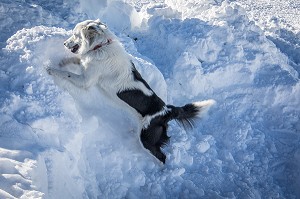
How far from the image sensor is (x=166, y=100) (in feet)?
18.9

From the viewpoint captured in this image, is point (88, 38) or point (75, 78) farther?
point (75, 78)

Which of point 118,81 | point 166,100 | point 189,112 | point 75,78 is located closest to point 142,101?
point 118,81

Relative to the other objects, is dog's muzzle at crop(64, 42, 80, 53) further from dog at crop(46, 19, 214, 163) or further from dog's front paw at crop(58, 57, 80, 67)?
dog's front paw at crop(58, 57, 80, 67)

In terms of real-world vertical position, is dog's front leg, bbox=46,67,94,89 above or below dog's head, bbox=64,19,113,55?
below

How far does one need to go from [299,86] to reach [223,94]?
1475 millimetres

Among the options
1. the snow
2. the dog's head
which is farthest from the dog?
the snow

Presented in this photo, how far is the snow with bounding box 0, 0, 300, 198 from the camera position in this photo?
3926 mm

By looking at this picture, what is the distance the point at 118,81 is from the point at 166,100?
1292 mm

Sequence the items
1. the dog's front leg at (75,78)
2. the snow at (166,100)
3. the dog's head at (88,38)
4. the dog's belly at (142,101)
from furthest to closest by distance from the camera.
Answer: the dog's belly at (142,101) < the dog's front leg at (75,78) < the dog's head at (88,38) < the snow at (166,100)

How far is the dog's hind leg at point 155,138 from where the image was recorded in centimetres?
479

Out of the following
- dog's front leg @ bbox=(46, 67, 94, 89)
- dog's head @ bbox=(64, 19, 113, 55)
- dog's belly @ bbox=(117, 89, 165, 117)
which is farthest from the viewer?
dog's belly @ bbox=(117, 89, 165, 117)

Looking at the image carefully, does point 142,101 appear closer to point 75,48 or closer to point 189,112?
point 189,112

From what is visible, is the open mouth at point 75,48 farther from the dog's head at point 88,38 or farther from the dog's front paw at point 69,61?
the dog's front paw at point 69,61

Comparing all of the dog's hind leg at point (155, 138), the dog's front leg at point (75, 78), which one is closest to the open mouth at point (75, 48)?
the dog's front leg at point (75, 78)
